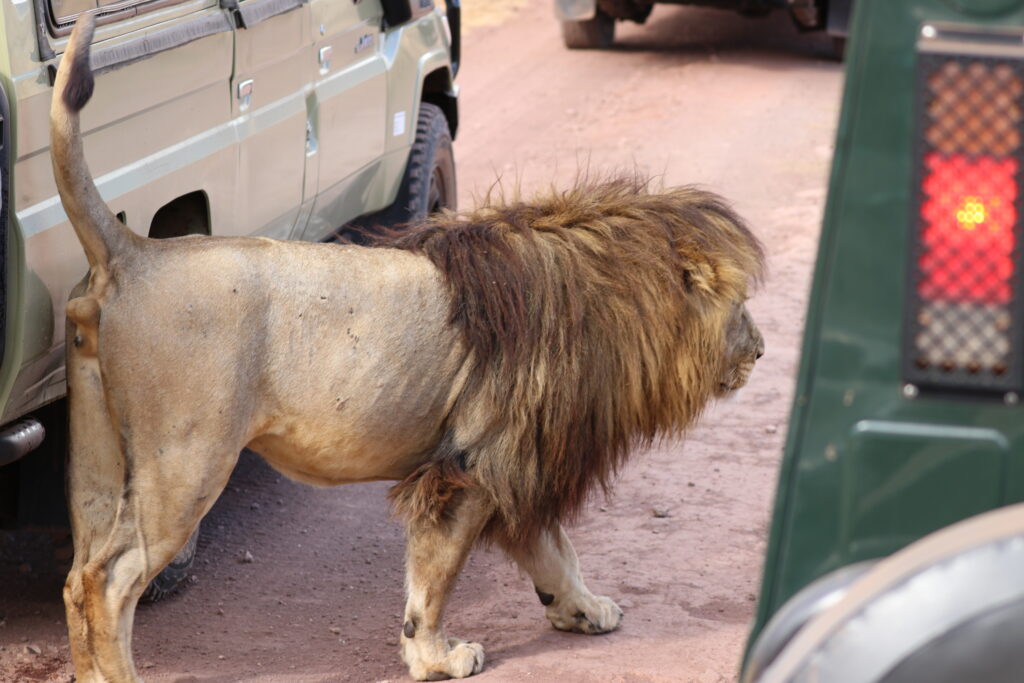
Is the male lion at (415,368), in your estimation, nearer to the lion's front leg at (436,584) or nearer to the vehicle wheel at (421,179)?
the lion's front leg at (436,584)

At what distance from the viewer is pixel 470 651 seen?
12.5 feet

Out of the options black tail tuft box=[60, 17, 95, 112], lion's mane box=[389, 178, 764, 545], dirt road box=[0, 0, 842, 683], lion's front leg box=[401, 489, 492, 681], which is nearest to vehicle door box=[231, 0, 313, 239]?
dirt road box=[0, 0, 842, 683]

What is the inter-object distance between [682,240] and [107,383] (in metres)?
1.59

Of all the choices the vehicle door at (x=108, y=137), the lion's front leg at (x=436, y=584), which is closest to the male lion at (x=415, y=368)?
the lion's front leg at (x=436, y=584)

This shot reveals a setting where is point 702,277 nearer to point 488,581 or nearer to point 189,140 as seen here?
point 488,581

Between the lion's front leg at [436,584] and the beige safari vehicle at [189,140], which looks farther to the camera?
the lion's front leg at [436,584]

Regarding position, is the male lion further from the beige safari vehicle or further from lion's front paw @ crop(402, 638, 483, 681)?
the beige safari vehicle

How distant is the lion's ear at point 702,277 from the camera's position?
3658mm

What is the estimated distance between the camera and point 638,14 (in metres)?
13.6

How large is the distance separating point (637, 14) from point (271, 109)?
9678mm

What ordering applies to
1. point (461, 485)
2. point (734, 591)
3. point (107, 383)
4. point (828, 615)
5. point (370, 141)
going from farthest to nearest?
point (370, 141), point (734, 591), point (461, 485), point (107, 383), point (828, 615)

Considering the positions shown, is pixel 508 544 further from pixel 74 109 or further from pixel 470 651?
pixel 74 109

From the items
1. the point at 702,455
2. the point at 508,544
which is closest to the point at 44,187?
the point at 508,544

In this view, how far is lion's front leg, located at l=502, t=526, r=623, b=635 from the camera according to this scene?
13.1 ft
